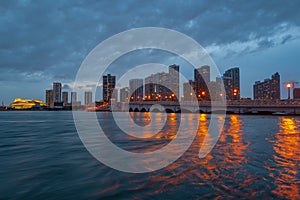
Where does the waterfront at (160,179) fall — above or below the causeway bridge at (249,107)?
below

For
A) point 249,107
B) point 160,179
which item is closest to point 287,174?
point 160,179

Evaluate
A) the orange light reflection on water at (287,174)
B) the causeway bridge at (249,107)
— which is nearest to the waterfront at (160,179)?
the orange light reflection on water at (287,174)

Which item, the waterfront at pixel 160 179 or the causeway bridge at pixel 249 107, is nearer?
the waterfront at pixel 160 179

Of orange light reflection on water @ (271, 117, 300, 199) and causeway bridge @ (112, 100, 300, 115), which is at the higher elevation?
causeway bridge @ (112, 100, 300, 115)

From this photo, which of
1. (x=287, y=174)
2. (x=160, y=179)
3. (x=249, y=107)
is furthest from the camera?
(x=249, y=107)

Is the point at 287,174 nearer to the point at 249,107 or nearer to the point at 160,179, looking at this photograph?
the point at 160,179

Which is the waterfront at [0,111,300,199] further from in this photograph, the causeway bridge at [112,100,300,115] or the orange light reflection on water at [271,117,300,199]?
the causeway bridge at [112,100,300,115]

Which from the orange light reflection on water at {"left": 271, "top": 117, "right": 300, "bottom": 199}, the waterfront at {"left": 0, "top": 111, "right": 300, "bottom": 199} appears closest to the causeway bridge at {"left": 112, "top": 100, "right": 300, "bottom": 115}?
the orange light reflection on water at {"left": 271, "top": 117, "right": 300, "bottom": 199}

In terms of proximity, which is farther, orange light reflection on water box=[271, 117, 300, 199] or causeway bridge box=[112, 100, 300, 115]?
causeway bridge box=[112, 100, 300, 115]

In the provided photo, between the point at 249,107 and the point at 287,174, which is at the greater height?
the point at 249,107

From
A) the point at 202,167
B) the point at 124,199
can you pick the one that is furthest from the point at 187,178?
the point at 124,199

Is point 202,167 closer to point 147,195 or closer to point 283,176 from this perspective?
point 283,176

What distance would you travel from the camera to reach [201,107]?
82.8 meters

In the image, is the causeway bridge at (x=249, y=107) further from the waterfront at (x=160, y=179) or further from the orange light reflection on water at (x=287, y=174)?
the waterfront at (x=160, y=179)
